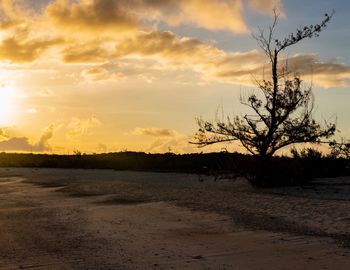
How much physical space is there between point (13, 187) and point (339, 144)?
1326 cm

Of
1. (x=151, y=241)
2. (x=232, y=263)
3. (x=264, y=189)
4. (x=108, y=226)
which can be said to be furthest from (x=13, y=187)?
(x=232, y=263)

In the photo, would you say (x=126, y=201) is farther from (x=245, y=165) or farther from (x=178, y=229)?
(x=178, y=229)

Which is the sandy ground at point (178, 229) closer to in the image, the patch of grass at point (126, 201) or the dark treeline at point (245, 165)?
the patch of grass at point (126, 201)

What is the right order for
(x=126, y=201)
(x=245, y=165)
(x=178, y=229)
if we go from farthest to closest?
(x=245, y=165), (x=126, y=201), (x=178, y=229)

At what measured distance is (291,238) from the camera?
10375mm

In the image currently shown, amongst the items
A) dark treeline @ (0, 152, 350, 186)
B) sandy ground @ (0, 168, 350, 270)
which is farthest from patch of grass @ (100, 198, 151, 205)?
dark treeline @ (0, 152, 350, 186)

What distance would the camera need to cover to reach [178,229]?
11.6 m

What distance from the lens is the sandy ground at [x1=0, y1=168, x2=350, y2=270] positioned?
866cm

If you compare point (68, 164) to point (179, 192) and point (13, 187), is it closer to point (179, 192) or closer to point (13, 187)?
point (13, 187)

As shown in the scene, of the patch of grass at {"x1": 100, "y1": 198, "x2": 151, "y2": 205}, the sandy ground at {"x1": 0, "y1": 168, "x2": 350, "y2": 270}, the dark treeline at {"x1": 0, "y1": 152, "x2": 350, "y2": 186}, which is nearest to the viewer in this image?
the sandy ground at {"x1": 0, "y1": 168, "x2": 350, "y2": 270}

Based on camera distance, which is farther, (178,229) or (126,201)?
(126,201)

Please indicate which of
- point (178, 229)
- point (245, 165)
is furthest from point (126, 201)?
point (178, 229)

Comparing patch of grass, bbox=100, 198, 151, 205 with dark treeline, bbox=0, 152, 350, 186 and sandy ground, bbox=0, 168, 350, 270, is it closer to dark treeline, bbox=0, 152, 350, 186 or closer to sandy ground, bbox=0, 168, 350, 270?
sandy ground, bbox=0, 168, 350, 270

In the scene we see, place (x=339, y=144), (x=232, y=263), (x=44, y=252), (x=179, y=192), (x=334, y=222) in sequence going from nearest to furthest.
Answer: (x=232, y=263)
(x=44, y=252)
(x=334, y=222)
(x=179, y=192)
(x=339, y=144)
